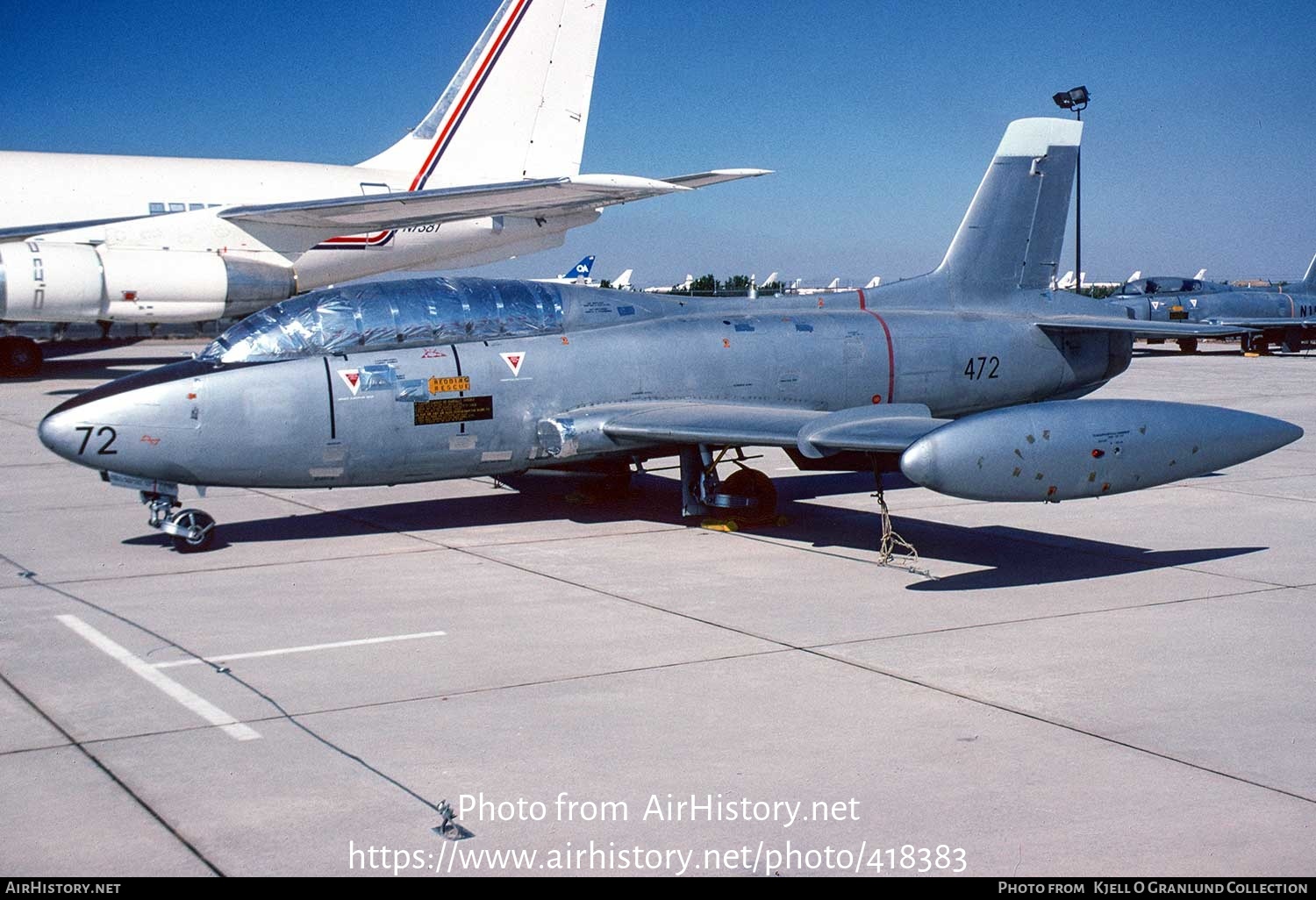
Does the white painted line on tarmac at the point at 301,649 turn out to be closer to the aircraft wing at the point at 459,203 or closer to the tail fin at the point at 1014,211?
the tail fin at the point at 1014,211

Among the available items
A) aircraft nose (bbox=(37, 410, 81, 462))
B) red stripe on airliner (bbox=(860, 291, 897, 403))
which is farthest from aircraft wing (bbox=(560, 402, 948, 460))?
Result: aircraft nose (bbox=(37, 410, 81, 462))

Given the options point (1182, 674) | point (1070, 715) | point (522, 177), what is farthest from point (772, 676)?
point (522, 177)

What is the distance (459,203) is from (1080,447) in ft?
59.1

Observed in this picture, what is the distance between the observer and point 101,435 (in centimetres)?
930

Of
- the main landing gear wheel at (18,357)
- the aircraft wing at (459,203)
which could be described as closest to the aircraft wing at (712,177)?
the aircraft wing at (459,203)

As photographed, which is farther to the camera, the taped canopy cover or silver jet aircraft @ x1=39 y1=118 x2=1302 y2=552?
the taped canopy cover

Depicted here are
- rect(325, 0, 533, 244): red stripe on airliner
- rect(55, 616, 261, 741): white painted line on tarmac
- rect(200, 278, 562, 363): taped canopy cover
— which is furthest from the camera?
rect(325, 0, 533, 244): red stripe on airliner

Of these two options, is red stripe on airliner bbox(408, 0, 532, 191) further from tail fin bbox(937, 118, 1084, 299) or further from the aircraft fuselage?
the aircraft fuselage

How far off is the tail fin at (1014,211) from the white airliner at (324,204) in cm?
980

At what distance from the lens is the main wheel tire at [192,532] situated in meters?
9.91

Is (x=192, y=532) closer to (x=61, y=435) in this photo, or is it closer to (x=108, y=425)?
(x=108, y=425)

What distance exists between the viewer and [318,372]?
9844mm

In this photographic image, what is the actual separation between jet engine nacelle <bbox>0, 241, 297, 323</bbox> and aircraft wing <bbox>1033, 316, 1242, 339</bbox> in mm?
16233

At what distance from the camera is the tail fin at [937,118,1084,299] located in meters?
13.2
